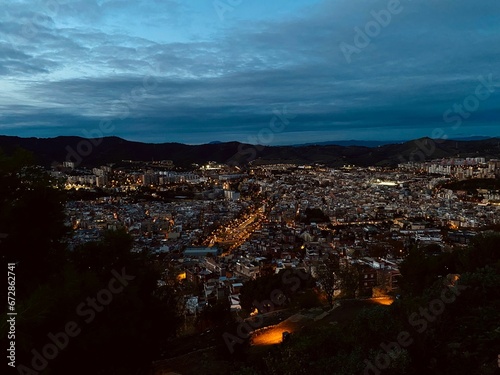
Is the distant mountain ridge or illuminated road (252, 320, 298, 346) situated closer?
illuminated road (252, 320, 298, 346)

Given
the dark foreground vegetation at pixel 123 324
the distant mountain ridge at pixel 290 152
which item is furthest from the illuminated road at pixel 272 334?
the distant mountain ridge at pixel 290 152

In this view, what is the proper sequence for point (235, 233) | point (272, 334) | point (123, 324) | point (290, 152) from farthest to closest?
point (290, 152) → point (235, 233) → point (272, 334) → point (123, 324)

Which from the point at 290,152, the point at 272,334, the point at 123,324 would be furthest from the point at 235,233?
the point at 290,152

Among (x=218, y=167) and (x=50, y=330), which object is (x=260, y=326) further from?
(x=218, y=167)

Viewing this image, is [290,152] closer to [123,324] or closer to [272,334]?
[272,334]

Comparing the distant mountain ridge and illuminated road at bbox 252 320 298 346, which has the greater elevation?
the distant mountain ridge

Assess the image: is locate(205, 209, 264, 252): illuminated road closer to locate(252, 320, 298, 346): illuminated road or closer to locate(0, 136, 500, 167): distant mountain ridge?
locate(252, 320, 298, 346): illuminated road

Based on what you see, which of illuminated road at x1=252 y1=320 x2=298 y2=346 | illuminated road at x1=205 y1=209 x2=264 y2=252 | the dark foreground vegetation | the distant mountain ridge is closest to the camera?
the dark foreground vegetation

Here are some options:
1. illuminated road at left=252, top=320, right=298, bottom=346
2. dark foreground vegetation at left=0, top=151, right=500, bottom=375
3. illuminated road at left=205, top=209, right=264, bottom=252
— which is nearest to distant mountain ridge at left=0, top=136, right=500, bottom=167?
illuminated road at left=205, top=209, right=264, bottom=252
